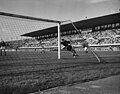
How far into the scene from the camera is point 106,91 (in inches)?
123

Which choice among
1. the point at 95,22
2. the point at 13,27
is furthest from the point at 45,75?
the point at 95,22

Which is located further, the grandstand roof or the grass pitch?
the grandstand roof

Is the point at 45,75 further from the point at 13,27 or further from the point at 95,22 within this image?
the point at 95,22

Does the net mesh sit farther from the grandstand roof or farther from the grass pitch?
the grandstand roof

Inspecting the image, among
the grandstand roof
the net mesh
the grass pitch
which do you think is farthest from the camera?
the grandstand roof

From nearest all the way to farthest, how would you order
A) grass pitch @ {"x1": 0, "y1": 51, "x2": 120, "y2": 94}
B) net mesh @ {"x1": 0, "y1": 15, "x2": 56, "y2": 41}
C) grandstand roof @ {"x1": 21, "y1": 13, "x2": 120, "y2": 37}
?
1. grass pitch @ {"x1": 0, "y1": 51, "x2": 120, "y2": 94}
2. net mesh @ {"x1": 0, "y1": 15, "x2": 56, "y2": 41}
3. grandstand roof @ {"x1": 21, "y1": 13, "x2": 120, "y2": 37}

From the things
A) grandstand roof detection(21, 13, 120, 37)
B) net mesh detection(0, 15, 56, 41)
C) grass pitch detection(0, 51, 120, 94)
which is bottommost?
grass pitch detection(0, 51, 120, 94)

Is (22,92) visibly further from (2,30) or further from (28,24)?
(28,24)

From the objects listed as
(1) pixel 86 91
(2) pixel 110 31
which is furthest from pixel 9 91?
(2) pixel 110 31

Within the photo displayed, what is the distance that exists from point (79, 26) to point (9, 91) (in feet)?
147

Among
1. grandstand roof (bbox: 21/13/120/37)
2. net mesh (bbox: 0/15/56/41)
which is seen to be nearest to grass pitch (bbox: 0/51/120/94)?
net mesh (bbox: 0/15/56/41)

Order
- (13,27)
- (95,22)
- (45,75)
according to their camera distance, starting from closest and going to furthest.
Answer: (45,75) < (13,27) < (95,22)

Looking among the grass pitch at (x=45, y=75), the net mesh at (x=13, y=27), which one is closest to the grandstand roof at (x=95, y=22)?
the net mesh at (x=13, y=27)

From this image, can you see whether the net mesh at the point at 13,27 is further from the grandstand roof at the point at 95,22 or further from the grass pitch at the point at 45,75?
the grandstand roof at the point at 95,22
